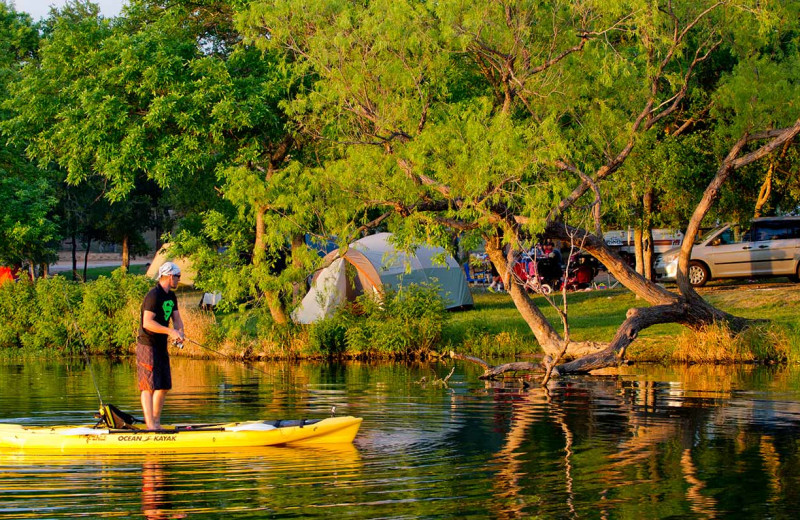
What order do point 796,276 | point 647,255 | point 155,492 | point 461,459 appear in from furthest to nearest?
point 796,276 → point 647,255 → point 461,459 → point 155,492

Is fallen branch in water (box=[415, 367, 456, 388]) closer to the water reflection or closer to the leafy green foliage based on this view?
the water reflection

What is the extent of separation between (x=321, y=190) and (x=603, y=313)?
10066mm

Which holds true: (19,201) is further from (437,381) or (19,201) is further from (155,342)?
(155,342)

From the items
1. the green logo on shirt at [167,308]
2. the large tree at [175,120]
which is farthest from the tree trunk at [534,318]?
the green logo on shirt at [167,308]

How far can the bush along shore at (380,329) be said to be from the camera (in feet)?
77.7

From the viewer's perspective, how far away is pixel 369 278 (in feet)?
101

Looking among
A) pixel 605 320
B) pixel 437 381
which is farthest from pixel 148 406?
pixel 605 320

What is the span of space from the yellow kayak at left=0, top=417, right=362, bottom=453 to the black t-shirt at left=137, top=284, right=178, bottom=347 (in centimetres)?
102

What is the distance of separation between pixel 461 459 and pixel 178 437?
A: 128 inches

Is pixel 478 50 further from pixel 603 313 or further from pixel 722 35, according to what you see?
pixel 603 313

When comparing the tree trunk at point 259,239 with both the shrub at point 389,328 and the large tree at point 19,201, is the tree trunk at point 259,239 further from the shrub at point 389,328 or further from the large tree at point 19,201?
the large tree at point 19,201

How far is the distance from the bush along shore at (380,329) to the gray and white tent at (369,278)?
1.05 m

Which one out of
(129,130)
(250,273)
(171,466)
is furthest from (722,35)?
(171,466)

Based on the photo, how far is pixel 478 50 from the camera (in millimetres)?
21188
